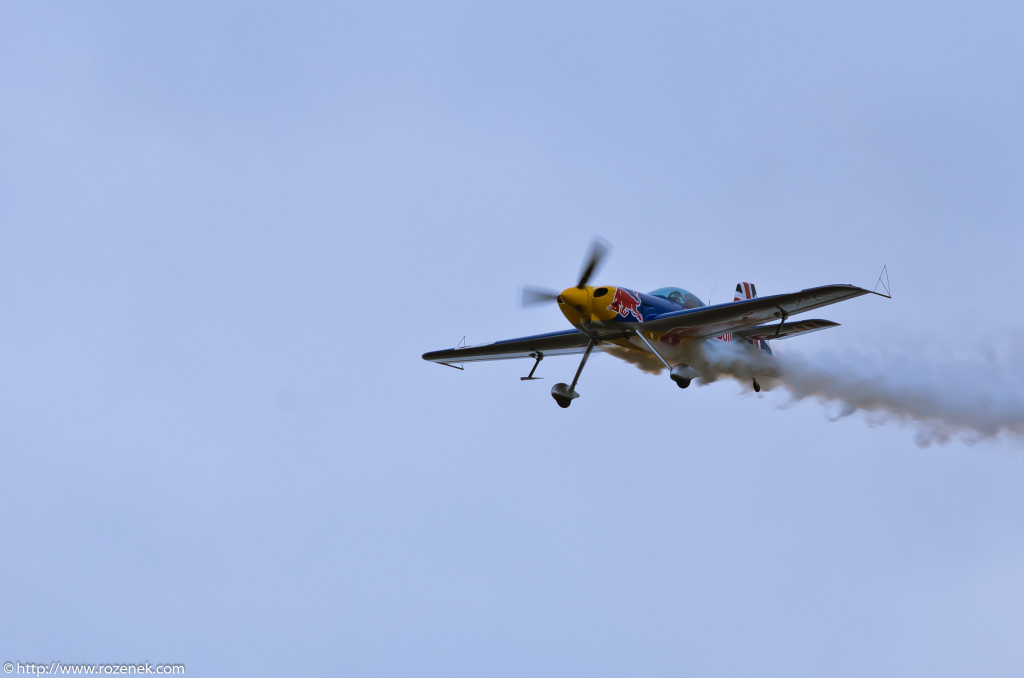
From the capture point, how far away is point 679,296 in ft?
92.0

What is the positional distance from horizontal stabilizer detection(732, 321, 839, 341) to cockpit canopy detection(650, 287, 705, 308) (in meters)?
1.91

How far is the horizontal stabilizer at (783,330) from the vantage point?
1115 inches

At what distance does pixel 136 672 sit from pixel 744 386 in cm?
1796

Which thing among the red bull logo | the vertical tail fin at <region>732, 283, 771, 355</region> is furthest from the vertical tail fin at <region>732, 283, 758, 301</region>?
the red bull logo

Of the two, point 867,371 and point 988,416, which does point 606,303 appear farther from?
point 988,416

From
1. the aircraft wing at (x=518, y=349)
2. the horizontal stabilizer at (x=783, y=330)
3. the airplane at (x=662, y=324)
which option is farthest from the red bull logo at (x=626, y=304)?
the horizontal stabilizer at (x=783, y=330)

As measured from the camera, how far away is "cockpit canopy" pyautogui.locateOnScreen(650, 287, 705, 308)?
27908 millimetres

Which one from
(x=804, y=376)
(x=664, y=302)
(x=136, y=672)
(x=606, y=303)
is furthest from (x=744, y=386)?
(x=136, y=672)

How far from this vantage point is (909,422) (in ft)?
100

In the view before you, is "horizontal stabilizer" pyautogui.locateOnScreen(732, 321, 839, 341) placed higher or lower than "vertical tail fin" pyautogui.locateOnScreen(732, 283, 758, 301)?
lower

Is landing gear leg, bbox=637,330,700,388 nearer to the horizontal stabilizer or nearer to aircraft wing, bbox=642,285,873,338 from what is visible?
aircraft wing, bbox=642,285,873,338

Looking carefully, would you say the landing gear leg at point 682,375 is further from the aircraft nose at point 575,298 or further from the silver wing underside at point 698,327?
the aircraft nose at point 575,298

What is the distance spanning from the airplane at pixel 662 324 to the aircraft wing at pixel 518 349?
3 cm

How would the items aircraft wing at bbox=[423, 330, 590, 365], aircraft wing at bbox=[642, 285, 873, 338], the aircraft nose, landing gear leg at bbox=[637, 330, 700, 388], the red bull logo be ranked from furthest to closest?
1. aircraft wing at bbox=[423, 330, 590, 365]
2. the red bull logo
3. the aircraft nose
4. landing gear leg at bbox=[637, 330, 700, 388]
5. aircraft wing at bbox=[642, 285, 873, 338]
